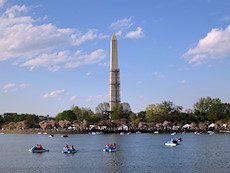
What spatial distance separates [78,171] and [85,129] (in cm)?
13731

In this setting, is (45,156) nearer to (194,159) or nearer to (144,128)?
(194,159)

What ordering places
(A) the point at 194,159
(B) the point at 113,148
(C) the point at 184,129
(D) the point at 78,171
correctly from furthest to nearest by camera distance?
1. (C) the point at 184,129
2. (B) the point at 113,148
3. (A) the point at 194,159
4. (D) the point at 78,171

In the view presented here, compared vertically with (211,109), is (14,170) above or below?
below

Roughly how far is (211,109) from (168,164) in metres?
142

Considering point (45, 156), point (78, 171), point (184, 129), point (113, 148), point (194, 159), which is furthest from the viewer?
point (184, 129)

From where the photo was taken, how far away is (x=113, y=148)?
87250mm

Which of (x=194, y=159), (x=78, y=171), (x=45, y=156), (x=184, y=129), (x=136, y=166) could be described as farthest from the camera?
(x=184, y=129)

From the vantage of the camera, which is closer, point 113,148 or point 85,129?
point 113,148

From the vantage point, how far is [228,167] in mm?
60719

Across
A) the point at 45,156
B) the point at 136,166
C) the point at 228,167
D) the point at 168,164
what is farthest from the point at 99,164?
the point at 228,167

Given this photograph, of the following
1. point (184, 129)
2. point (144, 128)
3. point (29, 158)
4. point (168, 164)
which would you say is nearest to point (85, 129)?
point (144, 128)

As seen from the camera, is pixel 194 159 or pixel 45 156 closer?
pixel 194 159

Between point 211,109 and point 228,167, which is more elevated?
point 211,109

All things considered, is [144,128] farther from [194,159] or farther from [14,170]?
[14,170]
